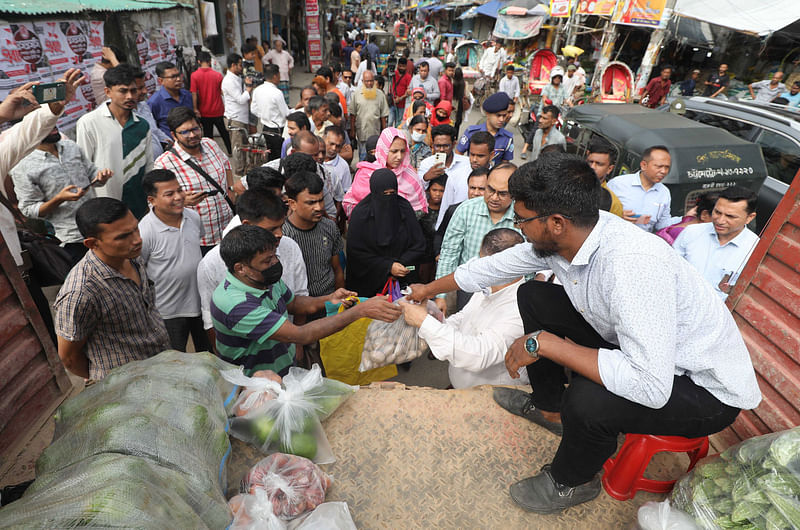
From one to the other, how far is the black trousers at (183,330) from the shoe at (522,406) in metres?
2.37

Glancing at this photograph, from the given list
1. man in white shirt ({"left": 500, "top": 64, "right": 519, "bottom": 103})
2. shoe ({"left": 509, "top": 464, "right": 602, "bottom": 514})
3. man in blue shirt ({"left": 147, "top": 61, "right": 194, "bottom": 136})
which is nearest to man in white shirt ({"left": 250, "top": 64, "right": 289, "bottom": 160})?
man in blue shirt ({"left": 147, "top": 61, "right": 194, "bottom": 136})

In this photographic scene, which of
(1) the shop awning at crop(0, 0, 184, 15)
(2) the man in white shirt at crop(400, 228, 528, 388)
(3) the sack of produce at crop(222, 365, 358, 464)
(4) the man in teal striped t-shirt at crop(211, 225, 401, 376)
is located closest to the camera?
(3) the sack of produce at crop(222, 365, 358, 464)

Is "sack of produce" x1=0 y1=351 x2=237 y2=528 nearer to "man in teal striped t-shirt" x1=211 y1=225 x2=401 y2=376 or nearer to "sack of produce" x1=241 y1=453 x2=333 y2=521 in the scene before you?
"sack of produce" x1=241 y1=453 x2=333 y2=521

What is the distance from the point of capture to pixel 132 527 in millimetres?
1056

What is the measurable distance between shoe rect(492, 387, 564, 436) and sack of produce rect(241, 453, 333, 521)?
42.7 inches

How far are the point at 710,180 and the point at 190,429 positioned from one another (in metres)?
5.85

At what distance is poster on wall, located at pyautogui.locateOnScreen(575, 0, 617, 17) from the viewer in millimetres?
14039

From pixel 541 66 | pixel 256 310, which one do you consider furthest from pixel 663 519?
pixel 541 66

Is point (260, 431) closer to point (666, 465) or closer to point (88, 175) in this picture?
point (666, 465)

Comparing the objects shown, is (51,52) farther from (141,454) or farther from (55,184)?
(141,454)

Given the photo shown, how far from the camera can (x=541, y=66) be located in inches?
615

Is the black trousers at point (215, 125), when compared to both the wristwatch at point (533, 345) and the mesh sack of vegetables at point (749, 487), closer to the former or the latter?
the wristwatch at point (533, 345)

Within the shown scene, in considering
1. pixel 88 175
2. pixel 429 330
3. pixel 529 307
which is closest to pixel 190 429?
pixel 429 330

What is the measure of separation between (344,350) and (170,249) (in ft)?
4.77
